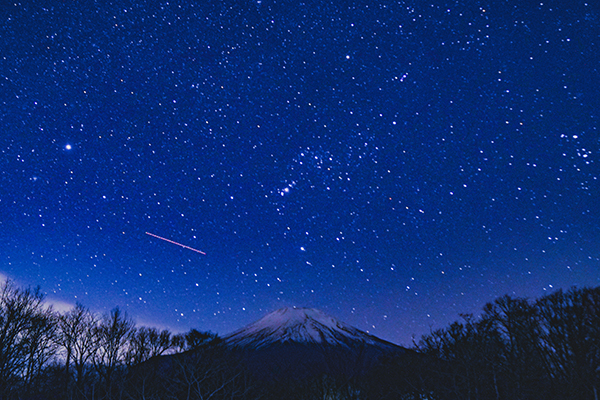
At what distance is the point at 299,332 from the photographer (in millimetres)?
124812

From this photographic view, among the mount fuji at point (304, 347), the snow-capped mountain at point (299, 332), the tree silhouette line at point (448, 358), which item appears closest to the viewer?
the tree silhouette line at point (448, 358)

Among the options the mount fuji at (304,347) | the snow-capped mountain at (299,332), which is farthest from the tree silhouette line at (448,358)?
the snow-capped mountain at (299,332)

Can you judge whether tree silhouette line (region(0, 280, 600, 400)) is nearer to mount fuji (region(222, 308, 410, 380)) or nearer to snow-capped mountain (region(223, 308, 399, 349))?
mount fuji (region(222, 308, 410, 380))

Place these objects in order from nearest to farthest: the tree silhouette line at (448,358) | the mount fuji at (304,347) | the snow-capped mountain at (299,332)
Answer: the tree silhouette line at (448,358)
the mount fuji at (304,347)
the snow-capped mountain at (299,332)

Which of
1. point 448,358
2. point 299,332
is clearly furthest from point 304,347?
point 448,358

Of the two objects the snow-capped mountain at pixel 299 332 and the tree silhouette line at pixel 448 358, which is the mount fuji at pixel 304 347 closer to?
the snow-capped mountain at pixel 299 332

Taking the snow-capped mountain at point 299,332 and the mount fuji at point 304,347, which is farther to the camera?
the snow-capped mountain at point 299,332

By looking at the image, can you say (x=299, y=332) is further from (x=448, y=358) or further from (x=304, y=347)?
(x=448, y=358)

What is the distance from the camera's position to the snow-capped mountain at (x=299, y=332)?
115312 millimetres

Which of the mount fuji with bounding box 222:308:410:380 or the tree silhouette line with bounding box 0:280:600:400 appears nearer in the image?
the tree silhouette line with bounding box 0:280:600:400

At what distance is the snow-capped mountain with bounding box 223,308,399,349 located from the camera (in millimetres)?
115312

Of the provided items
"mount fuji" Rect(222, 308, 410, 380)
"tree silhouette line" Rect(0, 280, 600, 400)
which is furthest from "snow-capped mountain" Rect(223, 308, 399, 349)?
Answer: "tree silhouette line" Rect(0, 280, 600, 400)

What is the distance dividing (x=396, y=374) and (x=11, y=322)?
46489 mm

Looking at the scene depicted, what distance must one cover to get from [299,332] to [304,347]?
636 inches
